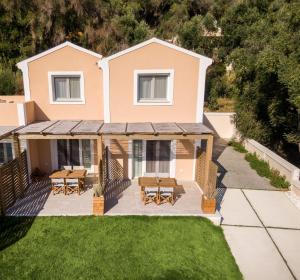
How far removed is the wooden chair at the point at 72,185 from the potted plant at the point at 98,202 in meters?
2.58

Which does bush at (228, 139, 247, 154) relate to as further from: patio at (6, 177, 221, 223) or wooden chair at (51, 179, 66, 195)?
wooden chair at (51, 179, 66, 195)

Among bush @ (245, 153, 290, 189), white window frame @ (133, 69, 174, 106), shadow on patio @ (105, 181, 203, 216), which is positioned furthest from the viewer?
bush @ (245, 153, 290, 189)

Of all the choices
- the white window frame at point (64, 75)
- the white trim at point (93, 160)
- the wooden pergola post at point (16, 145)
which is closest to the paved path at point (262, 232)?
the white trim at point (93, 160)

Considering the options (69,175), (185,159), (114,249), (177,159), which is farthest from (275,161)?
(69,175)

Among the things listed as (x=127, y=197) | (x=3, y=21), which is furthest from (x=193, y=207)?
(x=3, y=21)

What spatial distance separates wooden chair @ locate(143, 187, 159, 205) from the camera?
13.4 m

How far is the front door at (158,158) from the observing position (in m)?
15.9

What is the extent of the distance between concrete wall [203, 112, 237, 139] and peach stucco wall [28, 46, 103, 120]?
1604 centimetres

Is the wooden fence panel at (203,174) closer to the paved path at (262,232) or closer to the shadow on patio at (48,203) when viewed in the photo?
the paved path at (262,232)

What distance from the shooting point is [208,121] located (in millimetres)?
28781

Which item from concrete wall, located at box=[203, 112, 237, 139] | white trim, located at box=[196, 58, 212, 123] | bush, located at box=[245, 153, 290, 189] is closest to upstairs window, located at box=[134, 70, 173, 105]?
white trim, located at box=[196, 58, 212, 123]

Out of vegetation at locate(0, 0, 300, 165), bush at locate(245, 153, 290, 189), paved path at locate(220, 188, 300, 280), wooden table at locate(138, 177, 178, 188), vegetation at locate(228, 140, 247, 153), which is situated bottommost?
paved path at locate(220, 188, 300, 280)

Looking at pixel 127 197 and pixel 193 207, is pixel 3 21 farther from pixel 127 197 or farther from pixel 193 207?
pixel 193 207

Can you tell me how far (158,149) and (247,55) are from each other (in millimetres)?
11980
